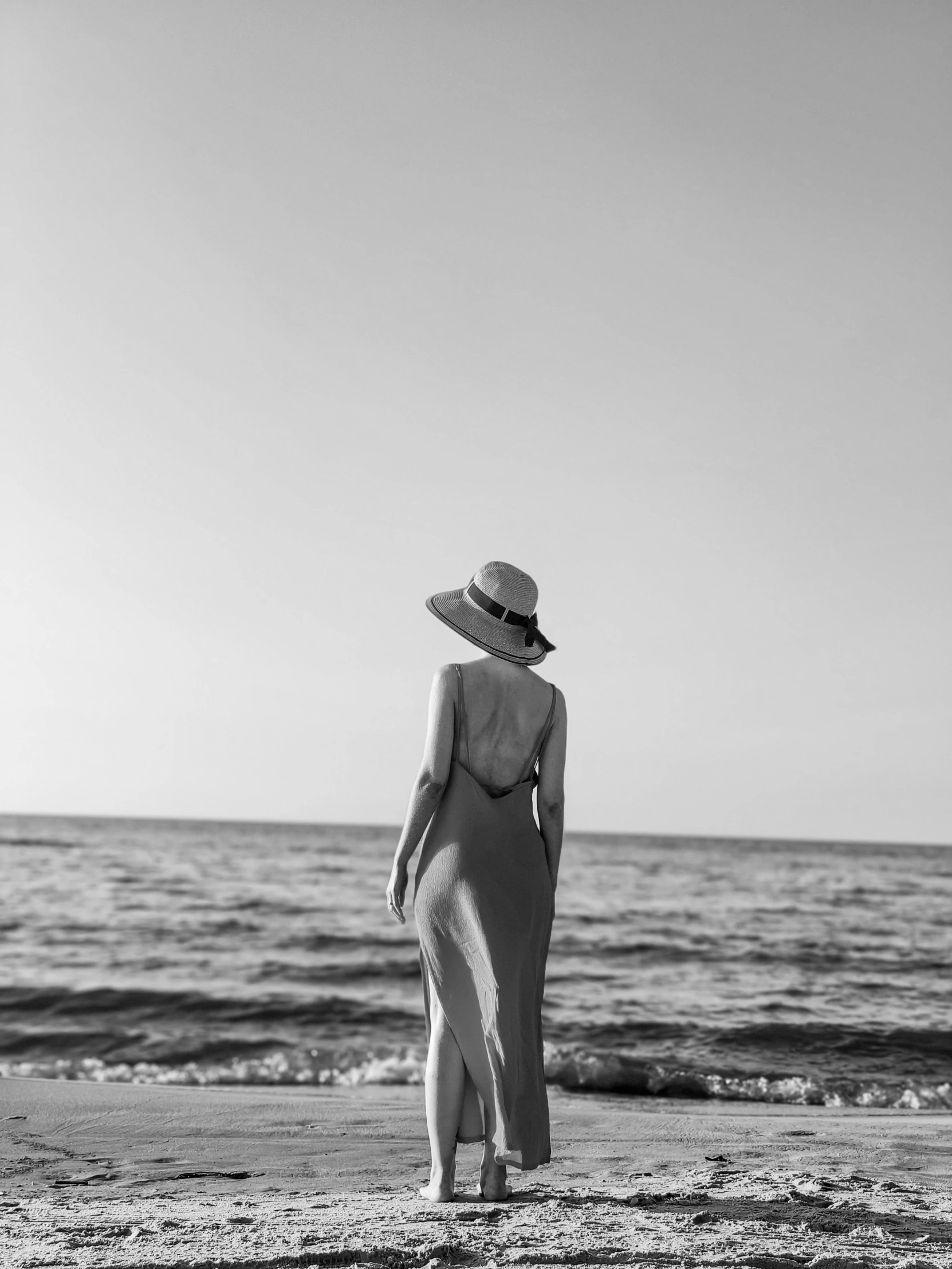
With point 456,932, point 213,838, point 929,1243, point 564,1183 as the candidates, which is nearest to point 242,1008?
point 564,1183

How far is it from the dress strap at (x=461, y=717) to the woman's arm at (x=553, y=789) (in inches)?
11.3

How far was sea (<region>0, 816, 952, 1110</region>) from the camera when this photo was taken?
Result: 8.14 meters

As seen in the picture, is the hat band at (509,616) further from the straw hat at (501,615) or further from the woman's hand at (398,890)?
the woman's hand at (398,890)

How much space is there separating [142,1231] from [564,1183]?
5.44 ft

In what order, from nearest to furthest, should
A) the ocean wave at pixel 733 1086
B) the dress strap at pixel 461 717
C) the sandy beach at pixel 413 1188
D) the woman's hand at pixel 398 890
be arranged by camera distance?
1. the sandy beach at pixel 413 1188
2. the woman's hand at pixel 398 890
3. the dress strap at pixel 461 717
4. the ocean wave at pixel 733 1086

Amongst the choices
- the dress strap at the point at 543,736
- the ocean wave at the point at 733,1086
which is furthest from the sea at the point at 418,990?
the dress strap at the point at 543,736

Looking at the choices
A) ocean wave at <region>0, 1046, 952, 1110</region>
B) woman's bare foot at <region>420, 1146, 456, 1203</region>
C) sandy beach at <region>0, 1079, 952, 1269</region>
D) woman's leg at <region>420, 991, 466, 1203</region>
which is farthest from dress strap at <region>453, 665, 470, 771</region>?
ocean wave at <region>0, 1046, 952, 1110</region>

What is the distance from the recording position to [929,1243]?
308 centimetres

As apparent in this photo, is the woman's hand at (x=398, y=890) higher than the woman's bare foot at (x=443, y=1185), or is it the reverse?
the woman's hand at (x=398, y=890)

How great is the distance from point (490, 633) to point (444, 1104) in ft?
5.39

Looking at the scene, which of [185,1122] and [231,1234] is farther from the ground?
[231,1234]

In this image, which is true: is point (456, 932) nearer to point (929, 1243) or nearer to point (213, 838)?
point (929, 1243)

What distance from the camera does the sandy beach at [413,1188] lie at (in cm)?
288

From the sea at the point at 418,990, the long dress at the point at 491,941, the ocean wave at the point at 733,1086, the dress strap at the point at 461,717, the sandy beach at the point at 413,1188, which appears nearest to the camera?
the sandy beach at the point at 413,1188
